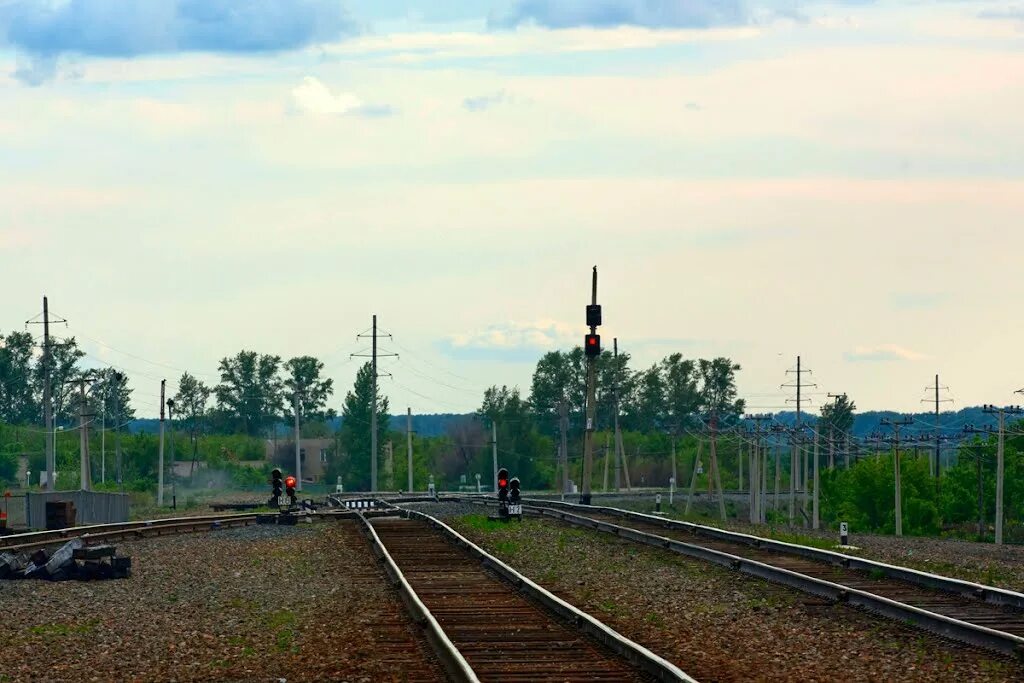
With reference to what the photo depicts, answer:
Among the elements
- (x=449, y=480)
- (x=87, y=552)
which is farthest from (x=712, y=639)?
(x=449, y=480)

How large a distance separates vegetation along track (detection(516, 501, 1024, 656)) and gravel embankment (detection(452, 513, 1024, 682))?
274 millimetres

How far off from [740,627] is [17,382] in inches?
6868

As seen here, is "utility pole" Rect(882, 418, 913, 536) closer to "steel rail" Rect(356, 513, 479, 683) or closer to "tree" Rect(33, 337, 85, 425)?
"steel rail" Rect(356, 513, 479, 683)

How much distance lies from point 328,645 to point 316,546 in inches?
802

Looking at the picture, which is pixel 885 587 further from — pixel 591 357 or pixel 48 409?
pixel 48 409

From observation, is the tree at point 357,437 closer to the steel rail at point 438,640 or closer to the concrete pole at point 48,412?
the concrete pole at point 48,412

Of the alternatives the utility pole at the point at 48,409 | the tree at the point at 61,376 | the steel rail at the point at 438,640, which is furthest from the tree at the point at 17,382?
the steel rail at the point at 438,640

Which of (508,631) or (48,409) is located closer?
(508,631)

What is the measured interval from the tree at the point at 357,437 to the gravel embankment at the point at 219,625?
11761 cm

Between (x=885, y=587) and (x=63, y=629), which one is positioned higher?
(x=885, y=587)

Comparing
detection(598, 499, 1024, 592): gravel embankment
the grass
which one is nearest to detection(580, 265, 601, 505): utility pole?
detection(598, 499, 1024, 592): gravel embankment

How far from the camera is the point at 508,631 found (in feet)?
63.2

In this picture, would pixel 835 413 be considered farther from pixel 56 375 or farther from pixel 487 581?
pixel 487 581

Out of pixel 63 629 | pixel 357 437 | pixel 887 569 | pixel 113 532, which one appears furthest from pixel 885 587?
pixel 357 437
